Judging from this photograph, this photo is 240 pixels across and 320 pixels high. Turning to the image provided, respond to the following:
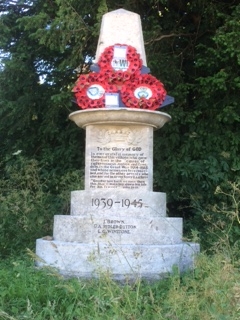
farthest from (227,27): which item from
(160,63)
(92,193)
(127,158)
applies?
(92,193)

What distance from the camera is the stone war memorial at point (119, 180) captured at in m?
4.80

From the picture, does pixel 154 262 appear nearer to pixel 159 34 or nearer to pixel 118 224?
pixel 118 224

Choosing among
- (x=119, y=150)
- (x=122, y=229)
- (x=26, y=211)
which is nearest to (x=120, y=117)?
(x=119, y=150)

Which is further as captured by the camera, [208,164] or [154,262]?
[208,164]

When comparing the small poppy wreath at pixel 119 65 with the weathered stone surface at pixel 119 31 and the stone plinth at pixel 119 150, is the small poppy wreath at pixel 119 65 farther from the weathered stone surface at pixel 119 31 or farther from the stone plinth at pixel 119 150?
the stone plinth at pixel 119 150

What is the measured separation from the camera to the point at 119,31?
238 inches

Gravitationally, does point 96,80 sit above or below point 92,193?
above

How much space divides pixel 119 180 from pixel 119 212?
0.35 metres

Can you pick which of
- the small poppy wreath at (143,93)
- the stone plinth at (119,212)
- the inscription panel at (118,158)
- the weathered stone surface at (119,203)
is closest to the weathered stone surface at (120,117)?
the stone plinth at (119,212)

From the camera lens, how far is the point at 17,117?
29.2ft

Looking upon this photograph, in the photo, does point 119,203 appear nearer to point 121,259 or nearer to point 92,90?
point 121,259

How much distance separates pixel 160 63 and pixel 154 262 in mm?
3912

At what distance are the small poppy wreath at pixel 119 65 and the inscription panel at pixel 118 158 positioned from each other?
609 mm

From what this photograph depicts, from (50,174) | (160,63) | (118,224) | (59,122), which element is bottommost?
(118,224)
